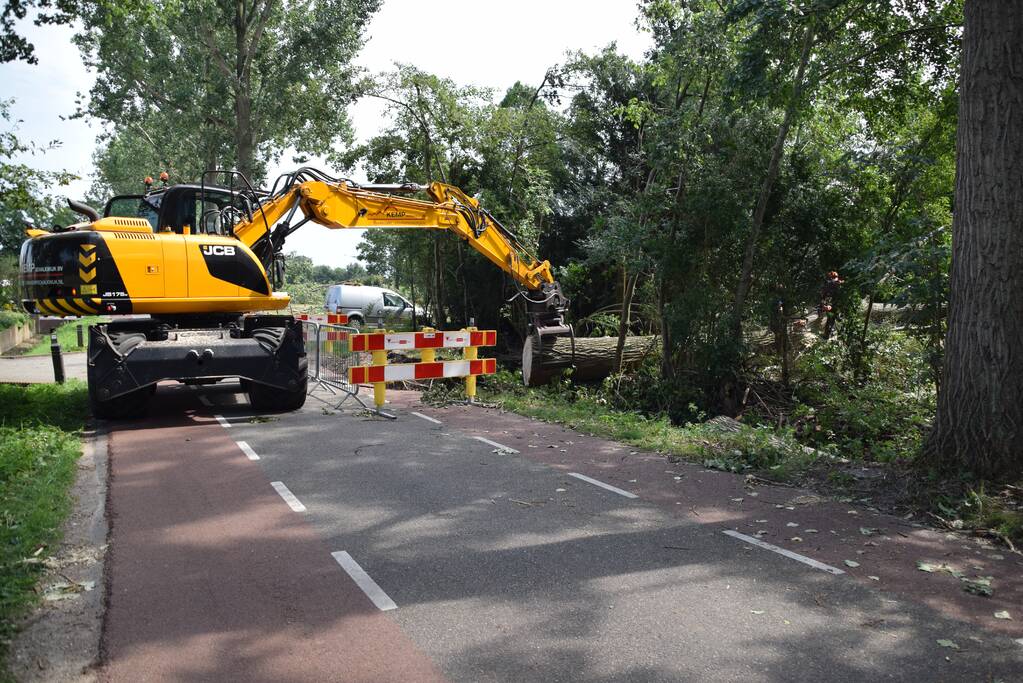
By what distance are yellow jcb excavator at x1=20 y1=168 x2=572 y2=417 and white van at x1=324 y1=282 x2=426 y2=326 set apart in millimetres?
20356

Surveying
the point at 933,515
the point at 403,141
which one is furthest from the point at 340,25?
the point at 933,515

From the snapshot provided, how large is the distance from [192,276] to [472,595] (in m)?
7.84

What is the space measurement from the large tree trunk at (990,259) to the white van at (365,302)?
27.1 metres

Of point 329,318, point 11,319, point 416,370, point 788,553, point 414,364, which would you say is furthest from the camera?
point 11,319

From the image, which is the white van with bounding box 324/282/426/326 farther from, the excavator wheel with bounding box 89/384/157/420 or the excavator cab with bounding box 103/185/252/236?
the excavator wheel with bounding box 89/384/157/420

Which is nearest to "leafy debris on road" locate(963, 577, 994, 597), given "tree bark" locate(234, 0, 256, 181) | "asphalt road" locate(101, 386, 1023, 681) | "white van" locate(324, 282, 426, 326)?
"asphalt road" locate(101, 386, 1023, 681)

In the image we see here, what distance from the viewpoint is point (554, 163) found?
72.6 ft

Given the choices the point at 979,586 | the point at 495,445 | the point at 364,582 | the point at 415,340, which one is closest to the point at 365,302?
the point at 415,340

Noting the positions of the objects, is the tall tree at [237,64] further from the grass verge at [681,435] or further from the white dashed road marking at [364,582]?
the white dashed road marking at [364,582]

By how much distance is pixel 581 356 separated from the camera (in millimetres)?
15992

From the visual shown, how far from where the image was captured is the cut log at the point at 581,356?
1436 cm

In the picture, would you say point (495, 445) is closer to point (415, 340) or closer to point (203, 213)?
point (415, 340)

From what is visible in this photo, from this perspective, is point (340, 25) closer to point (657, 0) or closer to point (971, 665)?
point (657, 0)

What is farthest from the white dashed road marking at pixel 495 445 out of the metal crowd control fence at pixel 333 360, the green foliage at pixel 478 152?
the green foliage at pixel 478 152
